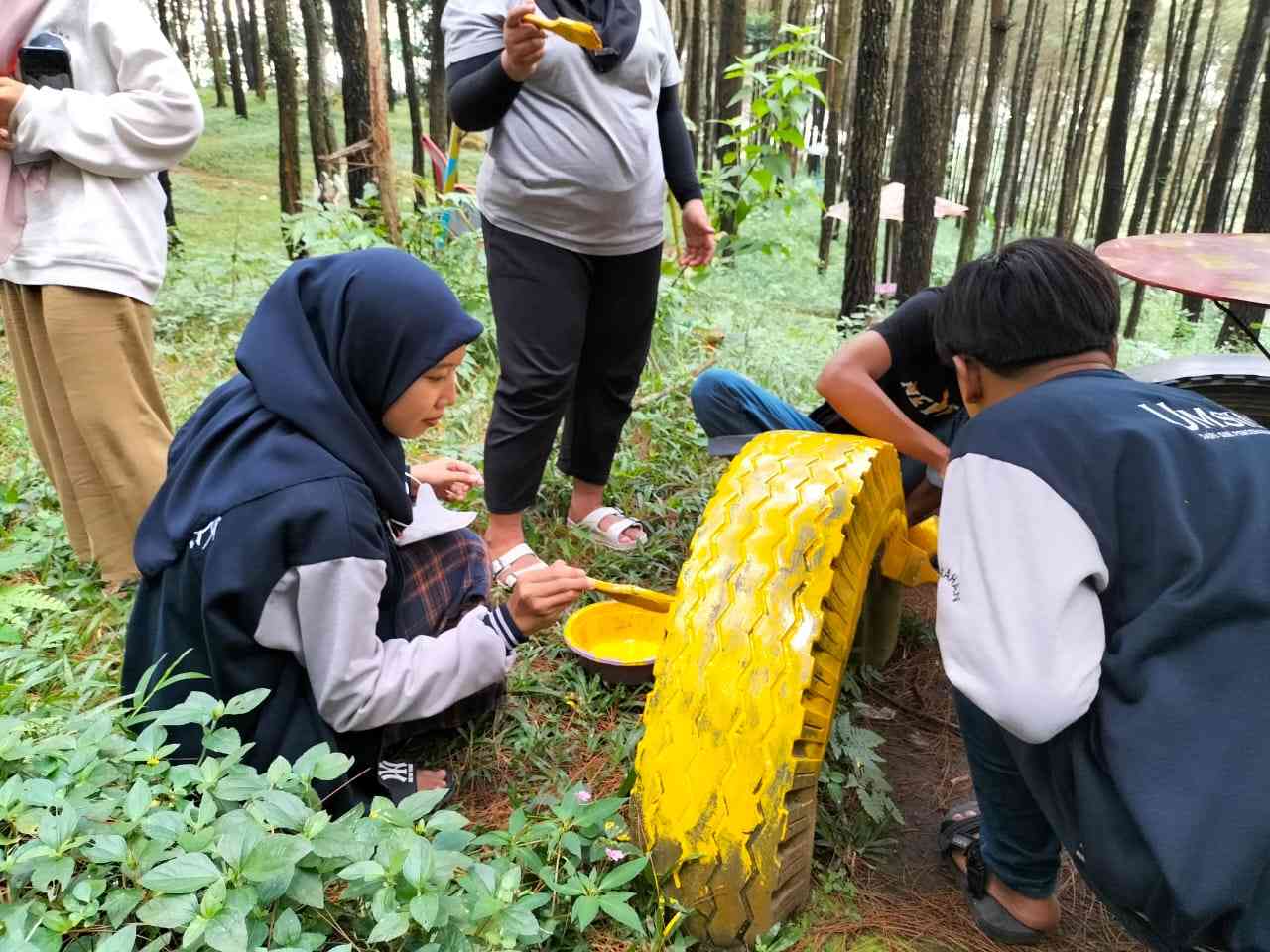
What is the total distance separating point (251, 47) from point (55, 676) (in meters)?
28.4

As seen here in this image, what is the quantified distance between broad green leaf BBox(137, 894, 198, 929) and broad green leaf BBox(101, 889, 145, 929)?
2 cm

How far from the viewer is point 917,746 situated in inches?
85.7

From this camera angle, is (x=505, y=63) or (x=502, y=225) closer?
(x=505, y=63)

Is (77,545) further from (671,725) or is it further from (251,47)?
(251,47)

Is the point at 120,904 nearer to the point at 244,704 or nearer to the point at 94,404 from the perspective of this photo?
the point at 244,704

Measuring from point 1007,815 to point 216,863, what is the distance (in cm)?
132

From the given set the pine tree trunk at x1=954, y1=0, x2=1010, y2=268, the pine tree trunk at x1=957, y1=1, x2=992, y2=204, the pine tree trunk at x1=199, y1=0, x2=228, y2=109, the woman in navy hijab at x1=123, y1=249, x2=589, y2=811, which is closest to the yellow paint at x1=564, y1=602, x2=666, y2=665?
the woman in navy hijab at x1=123, y1=249, x2=589, y2=811

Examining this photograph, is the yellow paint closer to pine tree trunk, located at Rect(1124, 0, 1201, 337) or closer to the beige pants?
the beige pants

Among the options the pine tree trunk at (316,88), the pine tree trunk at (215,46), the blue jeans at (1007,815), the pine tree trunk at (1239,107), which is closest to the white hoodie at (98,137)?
the blue jeans at (1007,815)

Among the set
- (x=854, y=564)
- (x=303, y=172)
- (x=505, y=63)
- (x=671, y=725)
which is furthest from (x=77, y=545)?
(x=303, y=172)

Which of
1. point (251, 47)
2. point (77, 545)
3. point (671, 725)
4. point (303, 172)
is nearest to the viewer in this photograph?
point (671, 725)

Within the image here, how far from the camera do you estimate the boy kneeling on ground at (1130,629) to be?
1128 millimetres

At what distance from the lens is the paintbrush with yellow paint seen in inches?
90.7

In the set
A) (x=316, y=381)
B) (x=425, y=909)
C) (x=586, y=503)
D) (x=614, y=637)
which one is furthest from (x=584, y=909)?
(x=586, y=503)
